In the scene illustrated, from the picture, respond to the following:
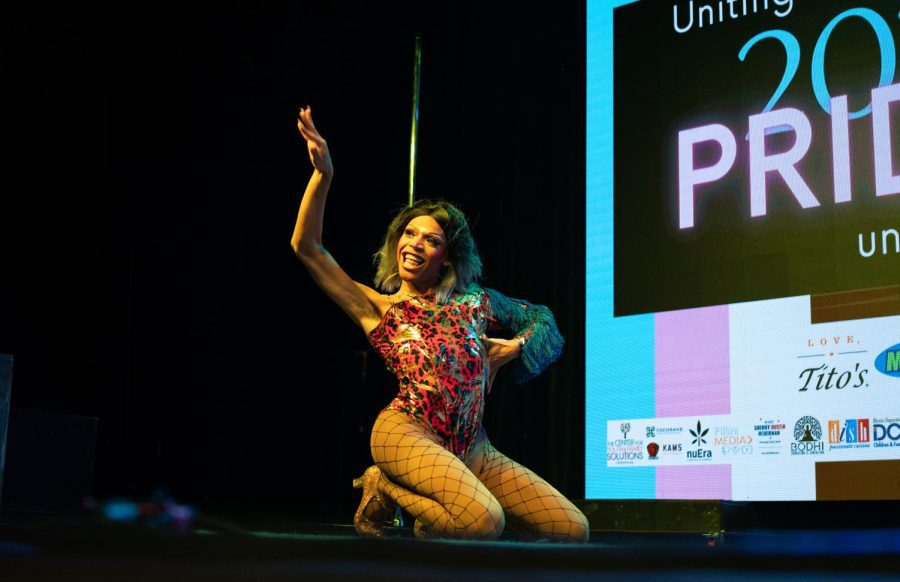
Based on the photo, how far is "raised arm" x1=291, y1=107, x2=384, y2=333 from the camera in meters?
2.03

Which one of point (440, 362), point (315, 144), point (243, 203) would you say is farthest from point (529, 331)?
point (243, 203)

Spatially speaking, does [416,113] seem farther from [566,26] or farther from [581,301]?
[581,301]

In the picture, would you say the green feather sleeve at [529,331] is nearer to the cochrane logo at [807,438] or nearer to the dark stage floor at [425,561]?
the cochrane logo at [807,438]

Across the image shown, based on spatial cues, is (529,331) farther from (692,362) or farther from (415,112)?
(415,112)

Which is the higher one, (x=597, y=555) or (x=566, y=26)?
(x=566, y=26)

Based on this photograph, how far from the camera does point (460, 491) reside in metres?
2.02

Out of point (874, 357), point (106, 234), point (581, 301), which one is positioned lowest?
point (874, 357)

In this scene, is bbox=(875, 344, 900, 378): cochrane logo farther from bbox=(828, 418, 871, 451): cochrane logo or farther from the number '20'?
the number '20'

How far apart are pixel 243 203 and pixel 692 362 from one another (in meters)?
2.40

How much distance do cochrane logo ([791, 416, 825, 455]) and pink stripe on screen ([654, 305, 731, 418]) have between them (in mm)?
244

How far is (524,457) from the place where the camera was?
413 centimetres

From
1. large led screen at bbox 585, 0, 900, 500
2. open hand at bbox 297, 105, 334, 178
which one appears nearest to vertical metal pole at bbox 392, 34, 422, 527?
large led screen at bbox 585, 0, 900, 500

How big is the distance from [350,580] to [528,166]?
3781mm

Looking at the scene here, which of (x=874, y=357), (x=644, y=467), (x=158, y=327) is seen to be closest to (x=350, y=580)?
(x=874, y=357)
